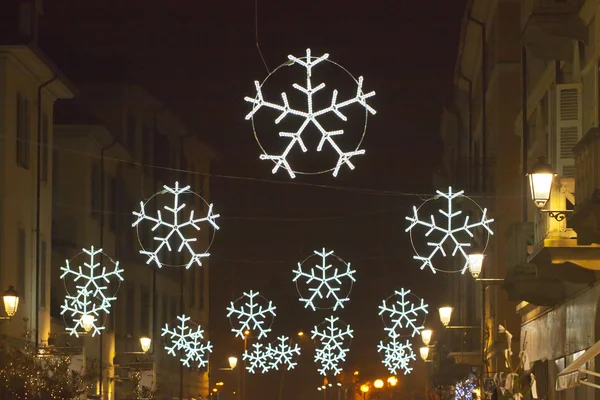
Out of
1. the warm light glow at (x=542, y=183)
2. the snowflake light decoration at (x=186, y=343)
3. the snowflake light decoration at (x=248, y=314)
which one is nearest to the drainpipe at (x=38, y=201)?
the snowflake light decoration at (x=248, y=314)

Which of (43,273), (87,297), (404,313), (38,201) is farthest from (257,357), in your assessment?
(404,313)

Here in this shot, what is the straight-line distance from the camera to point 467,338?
44.6 metres

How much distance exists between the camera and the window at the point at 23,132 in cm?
3609

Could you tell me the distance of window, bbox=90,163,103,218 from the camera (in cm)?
4762

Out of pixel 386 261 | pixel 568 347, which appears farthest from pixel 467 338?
pixel 386 261

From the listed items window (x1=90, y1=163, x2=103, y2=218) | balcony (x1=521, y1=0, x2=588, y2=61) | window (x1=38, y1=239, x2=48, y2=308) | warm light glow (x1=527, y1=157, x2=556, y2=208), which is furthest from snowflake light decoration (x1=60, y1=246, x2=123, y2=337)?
warm light glow (x1=527, y1=157, x2=556, y2=208)

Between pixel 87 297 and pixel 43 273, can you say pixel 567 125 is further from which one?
pixel 87 297

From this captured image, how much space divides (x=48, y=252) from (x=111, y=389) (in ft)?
36.3

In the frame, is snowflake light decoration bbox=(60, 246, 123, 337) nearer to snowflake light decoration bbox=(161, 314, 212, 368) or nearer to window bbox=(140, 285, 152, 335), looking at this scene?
snowflake light decoration bbox=(161, 314, 212, 368)

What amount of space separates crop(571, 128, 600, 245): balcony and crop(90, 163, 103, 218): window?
3073cm

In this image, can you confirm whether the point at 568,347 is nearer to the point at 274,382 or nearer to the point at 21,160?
the point at 21,160

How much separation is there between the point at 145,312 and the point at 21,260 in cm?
2018

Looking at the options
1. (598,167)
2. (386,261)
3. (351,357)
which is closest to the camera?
(598,167)

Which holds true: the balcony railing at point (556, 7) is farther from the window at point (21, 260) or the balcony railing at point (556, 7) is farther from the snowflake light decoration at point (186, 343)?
the snowflake light decoration at point (186, 343)
